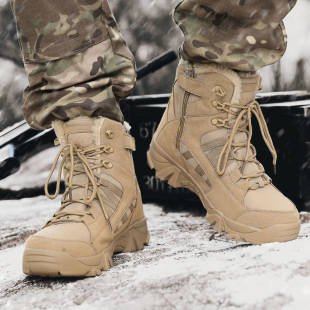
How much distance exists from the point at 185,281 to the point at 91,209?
0.28 m

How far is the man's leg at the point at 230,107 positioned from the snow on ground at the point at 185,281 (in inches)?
2.7

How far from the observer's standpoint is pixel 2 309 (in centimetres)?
79

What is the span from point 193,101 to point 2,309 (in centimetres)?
62

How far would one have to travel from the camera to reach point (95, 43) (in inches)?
42.4

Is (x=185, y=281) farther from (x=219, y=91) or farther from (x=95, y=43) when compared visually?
(x=95, y=43)

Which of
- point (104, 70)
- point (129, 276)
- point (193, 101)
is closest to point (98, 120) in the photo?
point (104, 70)

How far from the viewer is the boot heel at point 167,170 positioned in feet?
4.00

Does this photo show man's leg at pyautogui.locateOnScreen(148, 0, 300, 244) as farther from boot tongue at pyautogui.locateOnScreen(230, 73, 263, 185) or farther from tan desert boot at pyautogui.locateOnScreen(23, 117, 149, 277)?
tan desert boot at pyautogui.locateOnScreen(23, 117, 149, 277)

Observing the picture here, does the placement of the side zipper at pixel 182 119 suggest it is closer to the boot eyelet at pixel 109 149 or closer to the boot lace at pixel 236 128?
the boot lace at pixel 236 128

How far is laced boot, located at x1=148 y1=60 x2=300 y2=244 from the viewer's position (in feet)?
3.33

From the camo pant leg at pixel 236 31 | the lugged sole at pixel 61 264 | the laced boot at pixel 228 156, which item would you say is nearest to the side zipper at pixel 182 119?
the laced boot at pixel 228 156

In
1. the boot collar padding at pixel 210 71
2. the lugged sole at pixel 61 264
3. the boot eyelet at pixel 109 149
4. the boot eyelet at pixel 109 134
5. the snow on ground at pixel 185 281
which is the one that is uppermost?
the boot collar padding at pixel 210 71

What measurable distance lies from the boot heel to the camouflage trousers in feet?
0.69

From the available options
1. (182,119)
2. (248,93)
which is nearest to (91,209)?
(182,119)
